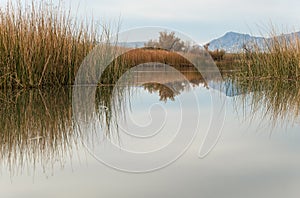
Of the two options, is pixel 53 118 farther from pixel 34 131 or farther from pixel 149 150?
pixel 149 150

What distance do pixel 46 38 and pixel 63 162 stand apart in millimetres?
3694

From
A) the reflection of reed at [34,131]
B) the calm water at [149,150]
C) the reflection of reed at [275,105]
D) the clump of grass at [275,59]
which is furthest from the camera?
the clump of grass at [275,59]

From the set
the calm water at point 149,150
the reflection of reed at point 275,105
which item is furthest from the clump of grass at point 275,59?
the calm water at point 149,150

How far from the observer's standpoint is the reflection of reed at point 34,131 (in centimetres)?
171

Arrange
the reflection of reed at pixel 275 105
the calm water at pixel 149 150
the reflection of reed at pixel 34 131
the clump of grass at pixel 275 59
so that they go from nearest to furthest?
the calm water at pixel 149 150 < the reflection of reed at pixel 34 131 < the reflection of reed at pixel 275 105 < the clump of grass at pixel 275 59

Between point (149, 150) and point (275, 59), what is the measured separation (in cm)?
517

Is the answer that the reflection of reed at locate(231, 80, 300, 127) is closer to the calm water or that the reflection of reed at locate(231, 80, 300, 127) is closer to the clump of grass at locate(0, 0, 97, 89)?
the calm water

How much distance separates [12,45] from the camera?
4629 millimetres

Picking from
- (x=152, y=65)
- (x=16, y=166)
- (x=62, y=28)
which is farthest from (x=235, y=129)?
(x=152, y=65)

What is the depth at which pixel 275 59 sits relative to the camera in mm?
6574

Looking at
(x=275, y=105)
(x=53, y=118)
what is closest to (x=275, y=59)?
(x=275, y=105)

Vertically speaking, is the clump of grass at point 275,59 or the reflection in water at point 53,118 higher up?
the clump of grass at point 275,59

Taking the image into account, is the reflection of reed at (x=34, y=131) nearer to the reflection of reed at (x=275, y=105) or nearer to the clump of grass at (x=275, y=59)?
the reflection of reed at (x=275, y=105)

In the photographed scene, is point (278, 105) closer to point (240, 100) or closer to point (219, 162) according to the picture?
point (240, 100)
